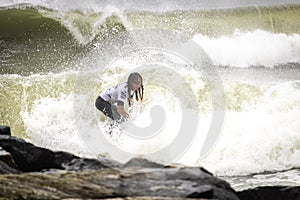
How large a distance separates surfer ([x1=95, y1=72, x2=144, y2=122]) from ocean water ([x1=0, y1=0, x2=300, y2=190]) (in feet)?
0.90

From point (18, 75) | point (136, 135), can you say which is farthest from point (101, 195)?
point (18, 75)

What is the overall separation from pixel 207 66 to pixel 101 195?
318 inches

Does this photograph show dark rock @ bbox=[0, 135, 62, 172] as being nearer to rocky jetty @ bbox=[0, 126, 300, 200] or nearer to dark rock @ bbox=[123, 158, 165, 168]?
rocky jetty @ bbox=[0, 126, 300, 200]

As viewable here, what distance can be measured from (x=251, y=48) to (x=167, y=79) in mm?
3615

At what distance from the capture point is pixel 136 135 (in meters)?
7.33

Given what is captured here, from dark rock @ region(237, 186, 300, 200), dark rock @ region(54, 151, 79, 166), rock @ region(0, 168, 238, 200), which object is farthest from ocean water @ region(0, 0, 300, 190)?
rock @ region(0, 168, 238, 200)

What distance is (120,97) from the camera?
6547mm

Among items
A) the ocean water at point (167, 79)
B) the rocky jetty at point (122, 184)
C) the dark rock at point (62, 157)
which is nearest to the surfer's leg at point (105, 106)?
the ocean water at point (167, 79)

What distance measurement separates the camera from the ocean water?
7184mm

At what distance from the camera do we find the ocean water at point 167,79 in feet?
23.6

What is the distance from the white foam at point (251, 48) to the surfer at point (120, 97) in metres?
4.97

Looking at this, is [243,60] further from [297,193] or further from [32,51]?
[297,193]

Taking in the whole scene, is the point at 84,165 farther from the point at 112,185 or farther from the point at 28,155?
the point at 112,185

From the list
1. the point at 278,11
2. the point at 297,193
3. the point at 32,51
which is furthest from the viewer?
the point at 278,11
